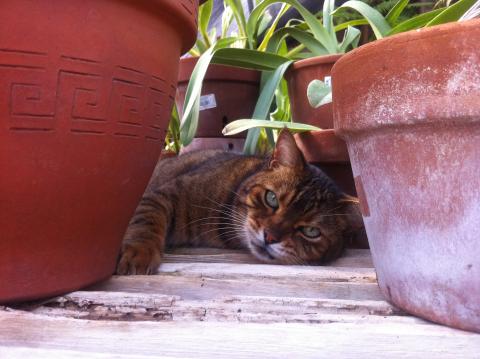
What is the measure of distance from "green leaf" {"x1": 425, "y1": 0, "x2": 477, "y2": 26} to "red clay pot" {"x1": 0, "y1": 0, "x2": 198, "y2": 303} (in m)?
0.53

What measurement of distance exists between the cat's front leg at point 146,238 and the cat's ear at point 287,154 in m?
0.41

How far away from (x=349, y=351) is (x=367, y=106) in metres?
0.38

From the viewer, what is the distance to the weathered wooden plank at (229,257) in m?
1.38

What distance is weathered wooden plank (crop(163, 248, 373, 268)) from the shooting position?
1381 mm

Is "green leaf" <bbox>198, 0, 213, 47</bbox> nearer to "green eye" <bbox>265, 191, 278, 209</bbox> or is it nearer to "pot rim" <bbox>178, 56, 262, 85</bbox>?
"pot rim" <bbox>178, 56, 262, 85</bbox>

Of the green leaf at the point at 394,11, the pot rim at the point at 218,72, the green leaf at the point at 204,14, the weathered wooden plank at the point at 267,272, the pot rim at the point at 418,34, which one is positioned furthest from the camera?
the green leaf at the point at 204,14

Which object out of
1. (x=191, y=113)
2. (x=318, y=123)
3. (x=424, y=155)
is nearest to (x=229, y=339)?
(x=424, y=155)

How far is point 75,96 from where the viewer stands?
0.82 m

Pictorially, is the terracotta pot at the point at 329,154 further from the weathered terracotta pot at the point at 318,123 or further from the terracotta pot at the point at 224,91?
the terracotta pot at the point at 224,91

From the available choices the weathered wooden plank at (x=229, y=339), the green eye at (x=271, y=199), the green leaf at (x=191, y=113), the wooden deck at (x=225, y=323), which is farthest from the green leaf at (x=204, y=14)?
the weathered wooden plank at (x=229, y=339)

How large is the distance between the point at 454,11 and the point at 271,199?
811 millimetres

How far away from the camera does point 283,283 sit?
1065mm

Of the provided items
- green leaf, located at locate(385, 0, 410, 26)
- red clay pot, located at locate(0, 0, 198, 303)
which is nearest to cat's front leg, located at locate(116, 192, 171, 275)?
red clay pot, located at locate(0, 0, 198, 303)

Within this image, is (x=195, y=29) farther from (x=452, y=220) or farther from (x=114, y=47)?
(x=452, y=220)
